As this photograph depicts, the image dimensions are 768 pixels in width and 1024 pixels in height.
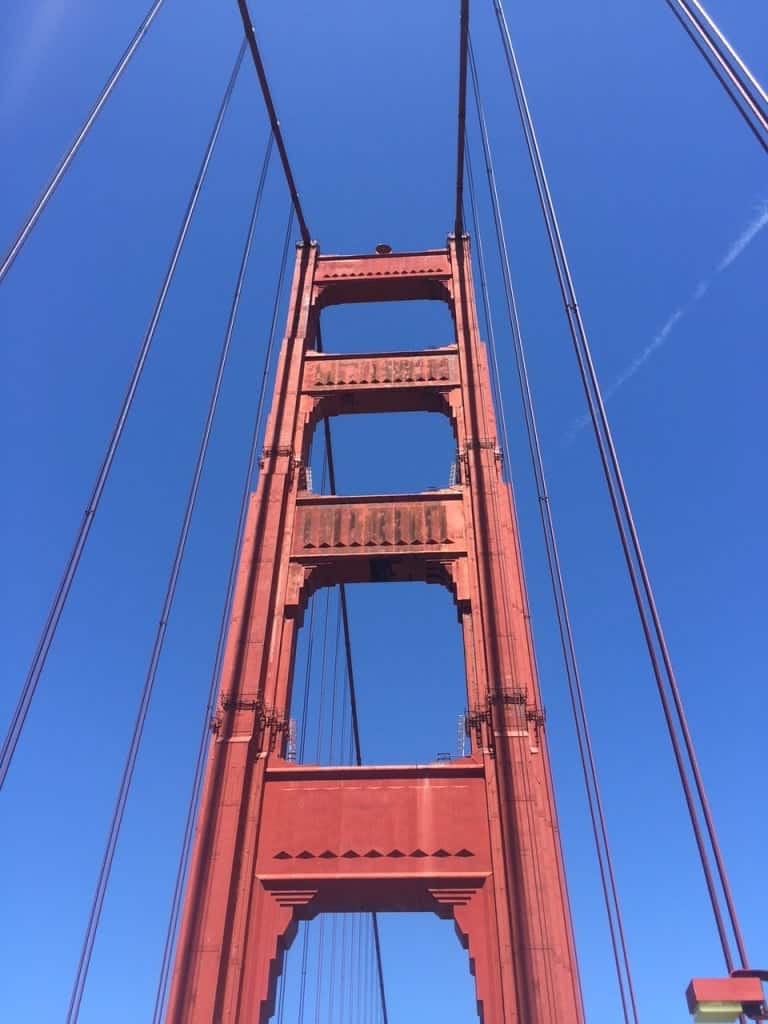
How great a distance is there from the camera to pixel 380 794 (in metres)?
14.4

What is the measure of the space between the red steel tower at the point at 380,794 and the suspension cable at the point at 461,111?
9280 millimetres

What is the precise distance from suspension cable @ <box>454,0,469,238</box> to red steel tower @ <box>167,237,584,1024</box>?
9.28 m

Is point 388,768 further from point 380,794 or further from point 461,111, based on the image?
point 461,111

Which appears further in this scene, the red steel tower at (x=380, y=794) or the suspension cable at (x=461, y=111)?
the suspension cable at (x=461, y=111)

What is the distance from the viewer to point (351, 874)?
1333cm

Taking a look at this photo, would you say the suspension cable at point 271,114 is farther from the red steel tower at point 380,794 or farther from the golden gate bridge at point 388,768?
the red steel tower at point 380,794

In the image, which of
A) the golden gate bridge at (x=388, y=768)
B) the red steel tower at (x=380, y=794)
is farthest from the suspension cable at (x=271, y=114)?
the red steel tower at (x=380, y=794)

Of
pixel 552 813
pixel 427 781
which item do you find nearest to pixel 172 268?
pixel 427 781

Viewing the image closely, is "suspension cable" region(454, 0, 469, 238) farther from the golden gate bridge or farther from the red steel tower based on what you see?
the red steel tower

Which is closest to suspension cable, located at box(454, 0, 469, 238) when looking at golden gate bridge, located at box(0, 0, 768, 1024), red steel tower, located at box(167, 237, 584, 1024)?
golden gate bridge, located at box(0, 0, 768, 1024)

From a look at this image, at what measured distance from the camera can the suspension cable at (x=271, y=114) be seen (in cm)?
1905

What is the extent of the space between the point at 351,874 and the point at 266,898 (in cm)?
156

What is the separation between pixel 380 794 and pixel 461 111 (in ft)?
64.4

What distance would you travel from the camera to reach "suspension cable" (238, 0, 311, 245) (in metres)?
19.0
